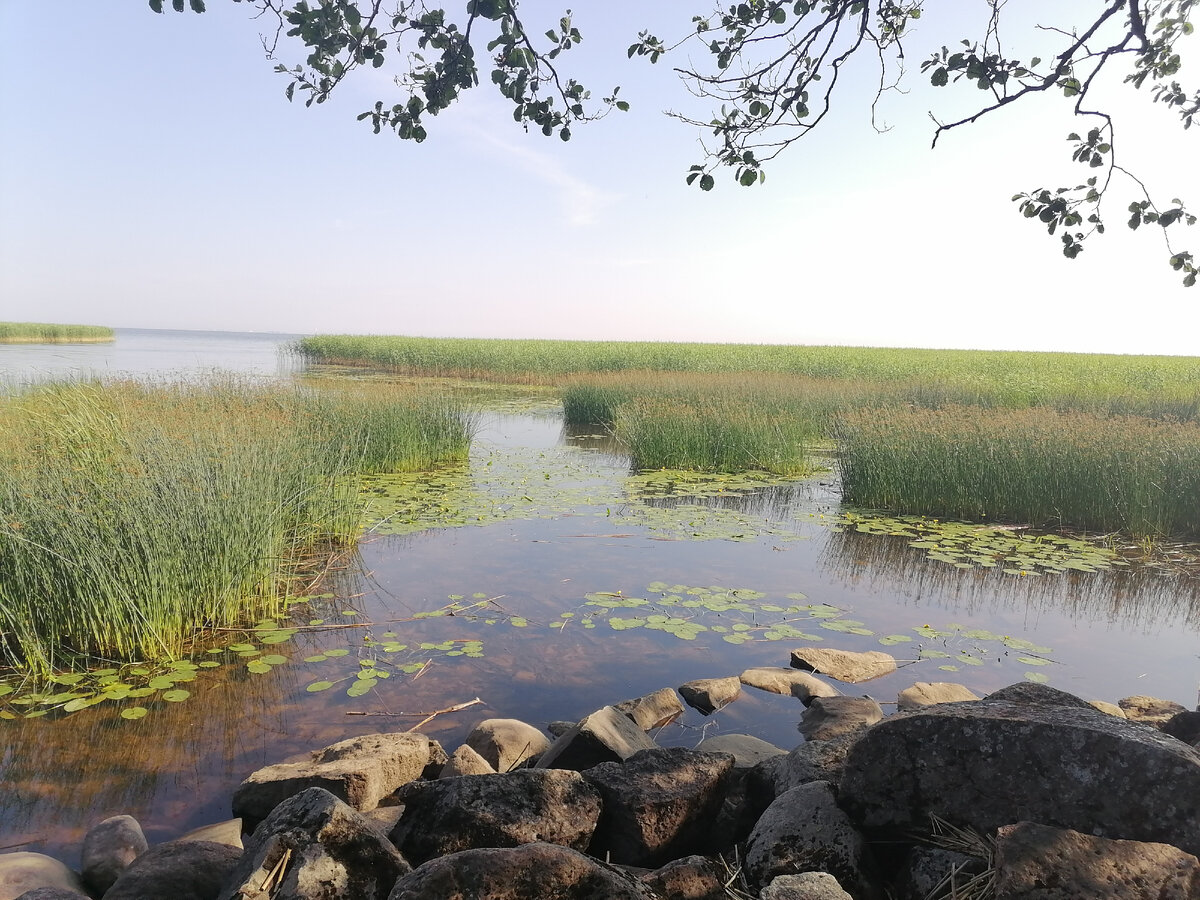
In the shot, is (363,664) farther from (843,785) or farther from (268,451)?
(843,785)

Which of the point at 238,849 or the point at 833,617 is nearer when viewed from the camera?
the point at 238,849

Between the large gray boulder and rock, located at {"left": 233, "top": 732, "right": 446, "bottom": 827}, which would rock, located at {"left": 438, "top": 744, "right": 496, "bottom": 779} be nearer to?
rock, located at {"left": 233, "top": 732, "right": 446, "bottom": 827}

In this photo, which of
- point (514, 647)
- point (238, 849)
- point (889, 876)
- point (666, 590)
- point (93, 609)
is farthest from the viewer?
point (666, 590)

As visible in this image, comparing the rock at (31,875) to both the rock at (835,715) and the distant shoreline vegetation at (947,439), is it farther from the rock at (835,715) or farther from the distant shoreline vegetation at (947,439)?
the distant shoreline vegetation at (947,439)

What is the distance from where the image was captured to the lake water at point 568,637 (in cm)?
324

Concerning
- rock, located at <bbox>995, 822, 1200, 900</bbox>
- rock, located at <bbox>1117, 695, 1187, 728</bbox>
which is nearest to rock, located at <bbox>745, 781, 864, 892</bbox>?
rock, located at <bbox>995, 822, 1200, 900</bbox>

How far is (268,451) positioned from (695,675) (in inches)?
153

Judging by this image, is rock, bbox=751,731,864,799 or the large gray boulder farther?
rock, bbox=751,731,864,799

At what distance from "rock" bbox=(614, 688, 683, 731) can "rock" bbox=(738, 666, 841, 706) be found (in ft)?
1.84

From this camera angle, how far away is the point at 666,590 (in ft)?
18.6

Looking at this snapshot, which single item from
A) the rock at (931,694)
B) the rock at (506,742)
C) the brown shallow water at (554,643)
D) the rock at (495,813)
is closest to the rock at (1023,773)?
the rock at (495,813)

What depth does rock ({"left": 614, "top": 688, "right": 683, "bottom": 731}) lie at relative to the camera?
3580 millimetres

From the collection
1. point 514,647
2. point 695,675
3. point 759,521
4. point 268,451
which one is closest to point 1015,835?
point 695,675

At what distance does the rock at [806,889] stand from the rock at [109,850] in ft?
6.57
